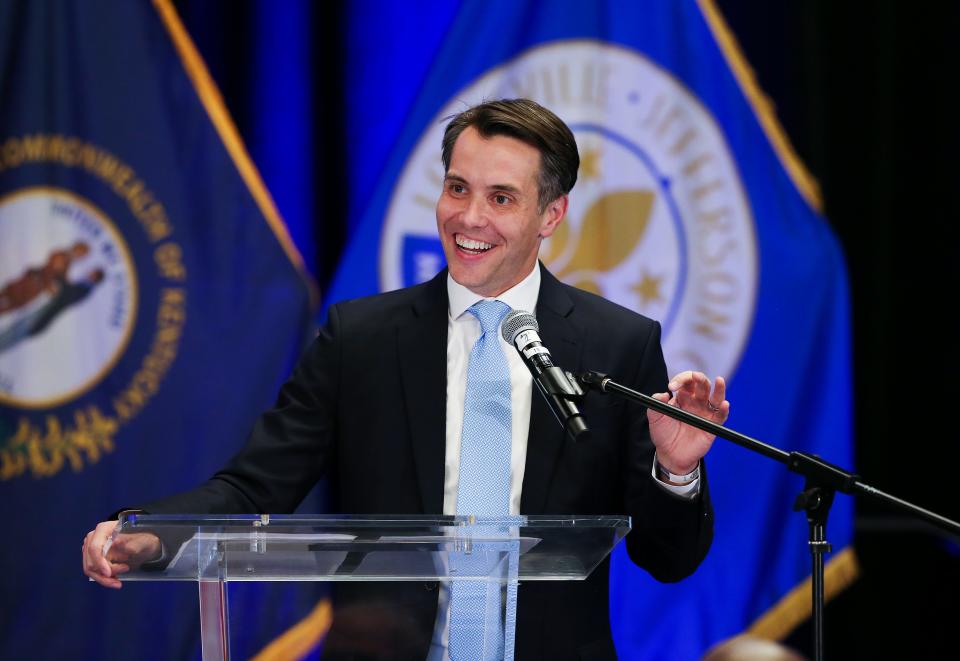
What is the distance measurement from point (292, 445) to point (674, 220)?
5.81 ft

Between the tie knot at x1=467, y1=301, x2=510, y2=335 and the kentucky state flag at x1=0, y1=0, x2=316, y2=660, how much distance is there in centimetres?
140

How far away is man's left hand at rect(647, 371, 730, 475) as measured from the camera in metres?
1.79

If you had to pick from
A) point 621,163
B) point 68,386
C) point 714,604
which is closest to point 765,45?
point 621,163

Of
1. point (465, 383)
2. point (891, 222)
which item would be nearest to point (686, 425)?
point (465, 383)

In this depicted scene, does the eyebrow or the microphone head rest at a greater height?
the eyebrow

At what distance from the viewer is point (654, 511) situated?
205 centimetres

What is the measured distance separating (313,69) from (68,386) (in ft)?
3.93

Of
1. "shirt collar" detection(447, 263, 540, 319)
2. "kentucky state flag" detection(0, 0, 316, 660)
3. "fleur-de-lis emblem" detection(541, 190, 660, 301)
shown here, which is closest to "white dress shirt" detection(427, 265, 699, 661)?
"shirt collar" detection(447, 263, 540, 319)

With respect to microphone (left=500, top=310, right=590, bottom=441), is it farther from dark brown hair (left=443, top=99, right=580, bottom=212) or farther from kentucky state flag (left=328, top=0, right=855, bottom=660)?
kentucky state flag (left=328, top=0, right=855, bottom=660)

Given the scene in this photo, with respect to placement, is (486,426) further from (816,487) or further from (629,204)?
(629,204)

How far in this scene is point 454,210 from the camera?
2.26 meters

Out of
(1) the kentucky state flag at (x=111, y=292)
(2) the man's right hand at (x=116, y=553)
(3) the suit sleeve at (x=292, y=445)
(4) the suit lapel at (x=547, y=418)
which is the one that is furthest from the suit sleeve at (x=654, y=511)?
(1) the kentucky state flag at (x=111, y=292)

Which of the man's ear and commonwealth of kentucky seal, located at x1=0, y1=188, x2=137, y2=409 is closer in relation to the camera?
the man's ear

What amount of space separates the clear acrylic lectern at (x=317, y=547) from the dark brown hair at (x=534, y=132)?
910 mm
